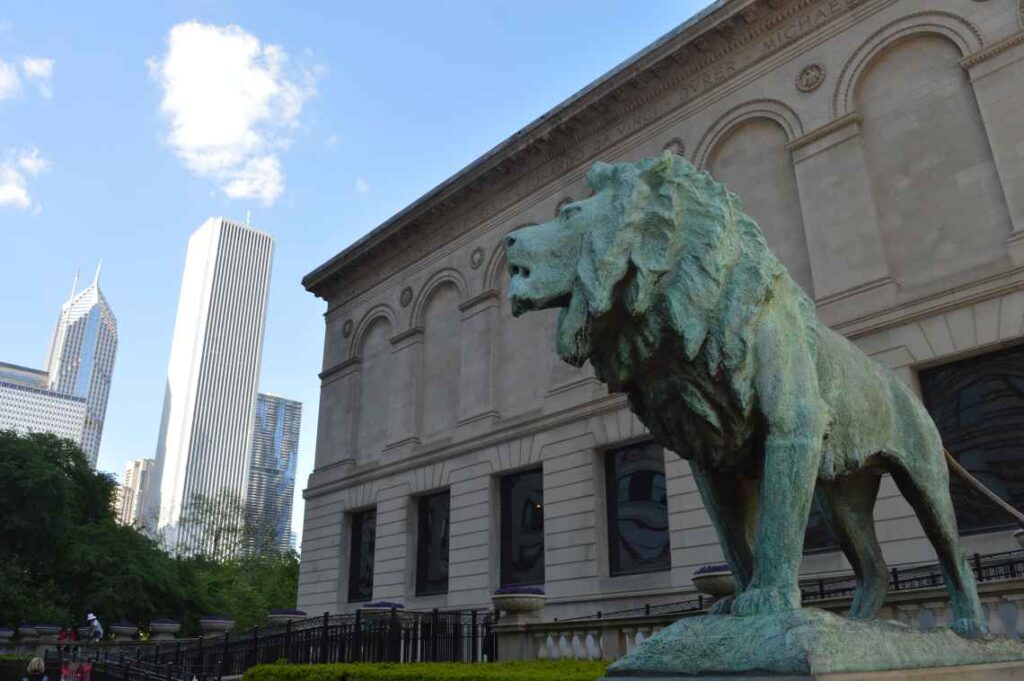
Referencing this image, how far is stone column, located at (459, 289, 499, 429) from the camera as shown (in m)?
25.1

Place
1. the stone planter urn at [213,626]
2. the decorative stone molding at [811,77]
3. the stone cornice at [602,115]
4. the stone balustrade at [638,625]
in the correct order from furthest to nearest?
the stone planter urn at [213,626] < the stone cornice at [602,115] < the decorative stone molding at [811,77] < the stone balustrade at [638,625]

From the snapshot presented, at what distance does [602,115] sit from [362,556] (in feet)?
59.4

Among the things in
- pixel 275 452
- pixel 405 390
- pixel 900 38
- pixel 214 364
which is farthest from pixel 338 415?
pixel 275 452

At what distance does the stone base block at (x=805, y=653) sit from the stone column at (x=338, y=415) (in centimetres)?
2828

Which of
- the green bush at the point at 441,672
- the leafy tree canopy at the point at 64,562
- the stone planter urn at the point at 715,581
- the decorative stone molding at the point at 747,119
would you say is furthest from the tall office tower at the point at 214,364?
the stone planter urn at the point at 715,581

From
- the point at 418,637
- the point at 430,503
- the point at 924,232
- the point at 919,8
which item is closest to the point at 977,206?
the point at 924,232

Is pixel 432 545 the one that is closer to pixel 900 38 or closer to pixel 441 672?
pixel 441 672

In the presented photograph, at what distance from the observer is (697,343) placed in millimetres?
3367

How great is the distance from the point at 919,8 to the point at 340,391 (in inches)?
944

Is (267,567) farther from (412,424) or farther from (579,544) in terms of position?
(579,544)

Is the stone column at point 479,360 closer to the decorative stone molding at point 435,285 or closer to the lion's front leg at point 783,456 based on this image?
the decorative stone molding at point 435,285

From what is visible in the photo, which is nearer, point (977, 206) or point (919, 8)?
point (977, 206)

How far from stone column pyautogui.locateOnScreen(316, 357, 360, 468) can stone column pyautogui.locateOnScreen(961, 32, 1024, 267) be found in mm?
23157

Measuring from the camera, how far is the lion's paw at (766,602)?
3066 millimetres
